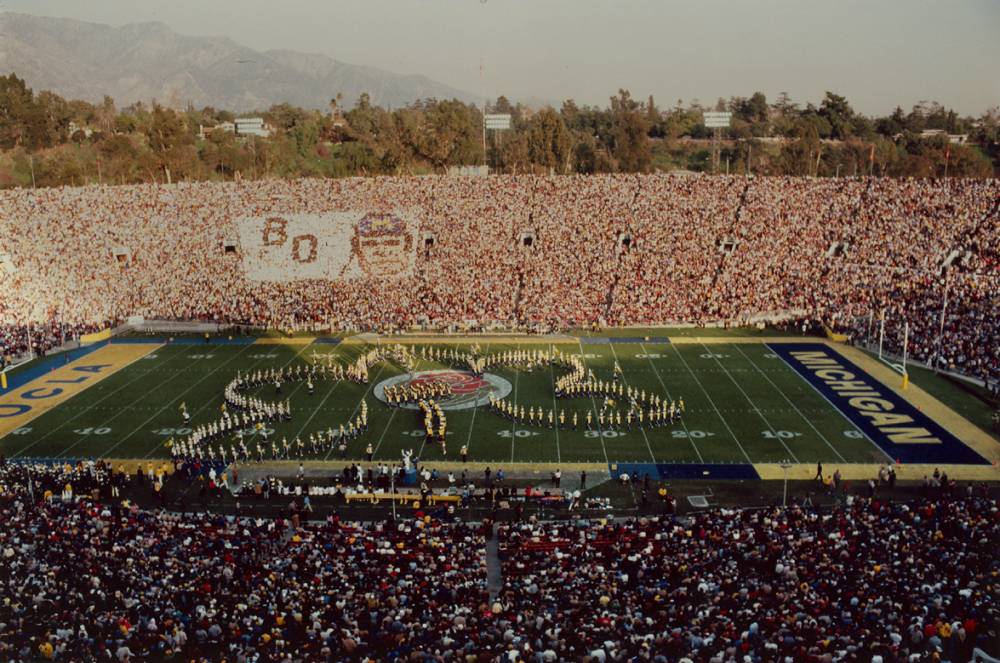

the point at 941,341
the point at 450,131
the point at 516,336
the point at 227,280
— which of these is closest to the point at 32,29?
the point at 227,280

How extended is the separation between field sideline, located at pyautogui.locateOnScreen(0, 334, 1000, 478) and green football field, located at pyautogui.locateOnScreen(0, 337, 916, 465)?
0.22 feet

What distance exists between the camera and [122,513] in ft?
67.9

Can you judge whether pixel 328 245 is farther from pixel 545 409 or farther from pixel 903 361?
pixel 903 361

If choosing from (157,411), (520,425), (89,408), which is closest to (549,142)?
(520,425)

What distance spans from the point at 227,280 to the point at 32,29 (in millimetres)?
23285

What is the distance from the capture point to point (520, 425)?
1138 inches

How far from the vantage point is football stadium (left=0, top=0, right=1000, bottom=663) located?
48.1 feet

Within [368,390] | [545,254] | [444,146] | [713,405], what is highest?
[444,146]

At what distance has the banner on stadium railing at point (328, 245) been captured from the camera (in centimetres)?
5044

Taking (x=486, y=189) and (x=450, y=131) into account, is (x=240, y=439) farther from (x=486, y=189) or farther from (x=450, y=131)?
(x=450, y=131)

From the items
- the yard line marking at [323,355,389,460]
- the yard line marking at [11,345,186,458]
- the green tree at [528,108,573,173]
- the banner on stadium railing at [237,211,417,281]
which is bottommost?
the yard line marking at [11,345,186,458]

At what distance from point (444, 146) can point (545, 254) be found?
25.1m

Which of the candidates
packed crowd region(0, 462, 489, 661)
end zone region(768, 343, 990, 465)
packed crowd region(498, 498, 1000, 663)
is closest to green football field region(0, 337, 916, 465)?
end zone region(768, 343, 990, 465)

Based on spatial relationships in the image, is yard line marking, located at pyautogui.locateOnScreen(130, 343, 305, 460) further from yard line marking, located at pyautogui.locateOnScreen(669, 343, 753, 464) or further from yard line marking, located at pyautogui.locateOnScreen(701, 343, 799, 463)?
yard line marking, located at pyautogui.locateOnScreen(701, 343, 799, 463)
